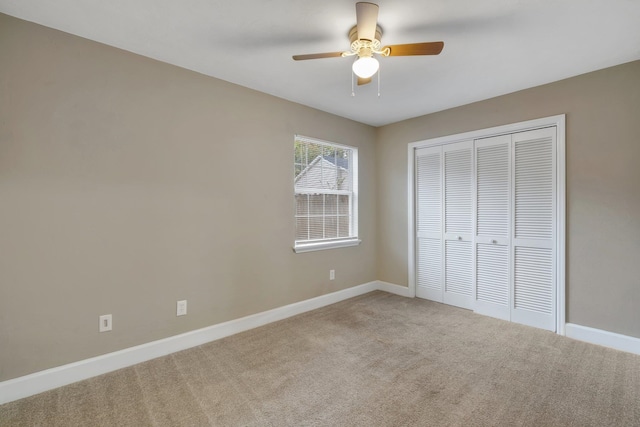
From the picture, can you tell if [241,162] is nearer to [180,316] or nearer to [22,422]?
[180,316]

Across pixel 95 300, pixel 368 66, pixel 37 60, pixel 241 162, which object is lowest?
pixel 95 300

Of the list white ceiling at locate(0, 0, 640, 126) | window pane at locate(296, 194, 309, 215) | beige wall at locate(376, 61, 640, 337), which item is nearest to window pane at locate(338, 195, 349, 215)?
window pane at locate(296, 194, 309, 215)

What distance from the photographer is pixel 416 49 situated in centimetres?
183

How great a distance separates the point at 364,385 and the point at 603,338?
2.31m

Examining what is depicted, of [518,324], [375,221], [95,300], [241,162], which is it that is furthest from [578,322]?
[95,300]

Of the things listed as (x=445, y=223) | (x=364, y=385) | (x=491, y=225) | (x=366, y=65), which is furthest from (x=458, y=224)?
(x=366, y=65)

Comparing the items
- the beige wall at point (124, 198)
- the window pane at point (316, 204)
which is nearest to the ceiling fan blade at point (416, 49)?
the beige wall at point (124, 198)

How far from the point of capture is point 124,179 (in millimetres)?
2287

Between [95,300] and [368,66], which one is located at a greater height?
[368,66]

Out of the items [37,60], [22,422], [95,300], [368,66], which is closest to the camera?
[22,422]

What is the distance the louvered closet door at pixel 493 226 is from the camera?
3.21 m

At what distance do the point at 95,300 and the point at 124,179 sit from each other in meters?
0.94

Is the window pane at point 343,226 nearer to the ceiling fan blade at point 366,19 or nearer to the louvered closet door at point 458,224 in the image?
the louvered closet door at point 458,224

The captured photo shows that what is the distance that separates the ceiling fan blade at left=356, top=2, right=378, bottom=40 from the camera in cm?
157
